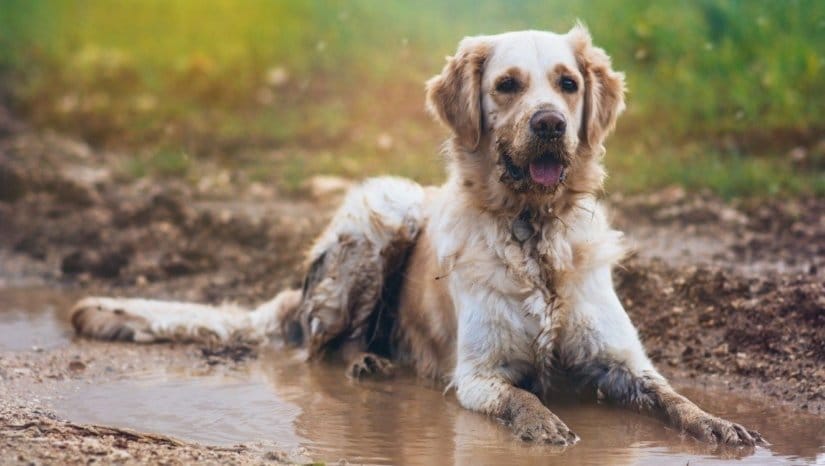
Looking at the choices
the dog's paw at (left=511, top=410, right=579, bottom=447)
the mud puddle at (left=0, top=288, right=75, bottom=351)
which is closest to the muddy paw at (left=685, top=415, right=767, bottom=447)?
the dog's paw at (left=511, top=410, right=579, bottom=447)

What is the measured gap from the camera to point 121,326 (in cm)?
688

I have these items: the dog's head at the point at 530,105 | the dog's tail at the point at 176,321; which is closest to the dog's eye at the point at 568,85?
the dog's head at the point at 530,105

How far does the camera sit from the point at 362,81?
1227cm

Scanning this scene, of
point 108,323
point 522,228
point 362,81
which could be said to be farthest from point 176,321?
point 362,81

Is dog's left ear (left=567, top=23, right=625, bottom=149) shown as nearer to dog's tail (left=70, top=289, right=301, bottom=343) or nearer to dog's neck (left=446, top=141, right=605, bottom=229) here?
dog's neck (left=446, top=141, right=605, bottom=229)

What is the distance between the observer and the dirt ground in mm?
5426

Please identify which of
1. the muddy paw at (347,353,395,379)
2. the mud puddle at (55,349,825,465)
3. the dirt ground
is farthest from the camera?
the muddy paw at (347,353,395,379)

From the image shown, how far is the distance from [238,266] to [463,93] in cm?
330

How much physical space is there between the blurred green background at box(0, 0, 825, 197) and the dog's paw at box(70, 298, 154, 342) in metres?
3.26

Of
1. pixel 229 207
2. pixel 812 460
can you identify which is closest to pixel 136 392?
pixel 812 460

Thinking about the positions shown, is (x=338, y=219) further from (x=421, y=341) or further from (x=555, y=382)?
(x=555, y=382)

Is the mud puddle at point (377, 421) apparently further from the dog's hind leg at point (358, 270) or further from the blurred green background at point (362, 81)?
the blurred green background at point (362, 81)

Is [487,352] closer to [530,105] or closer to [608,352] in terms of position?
[608,352]

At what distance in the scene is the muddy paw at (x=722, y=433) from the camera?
15.2 feet
